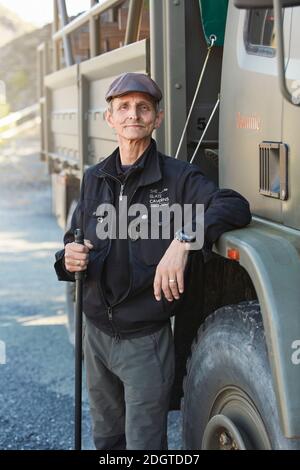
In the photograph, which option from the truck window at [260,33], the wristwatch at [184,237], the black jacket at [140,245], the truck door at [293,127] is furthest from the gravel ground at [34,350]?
the truck window at [260,33]

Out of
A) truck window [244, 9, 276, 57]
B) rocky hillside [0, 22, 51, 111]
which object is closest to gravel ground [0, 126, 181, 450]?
truck window [244, 9, 276, 57]

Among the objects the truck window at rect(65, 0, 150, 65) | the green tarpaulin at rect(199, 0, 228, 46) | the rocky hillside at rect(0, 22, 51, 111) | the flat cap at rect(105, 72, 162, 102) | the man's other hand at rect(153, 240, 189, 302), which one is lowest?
the man's other hand at rect(153, 240, 189, 302)

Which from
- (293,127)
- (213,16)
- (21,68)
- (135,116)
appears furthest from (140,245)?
(21,68)

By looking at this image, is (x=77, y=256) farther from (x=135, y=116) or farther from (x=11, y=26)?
(x=11, y=26)

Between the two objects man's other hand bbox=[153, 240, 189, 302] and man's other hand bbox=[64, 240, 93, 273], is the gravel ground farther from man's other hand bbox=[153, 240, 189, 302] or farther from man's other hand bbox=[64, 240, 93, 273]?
man's other hand bbox=[153, 240, 189, 302]

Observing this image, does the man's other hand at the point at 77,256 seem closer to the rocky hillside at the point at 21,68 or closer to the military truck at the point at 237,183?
the military truck at the point at 237,183

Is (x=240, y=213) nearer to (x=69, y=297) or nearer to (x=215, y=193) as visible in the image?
(x=215, y=193)

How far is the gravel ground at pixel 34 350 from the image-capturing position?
4385 mm

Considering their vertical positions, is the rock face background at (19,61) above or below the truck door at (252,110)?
above

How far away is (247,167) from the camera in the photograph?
2822 millimetres

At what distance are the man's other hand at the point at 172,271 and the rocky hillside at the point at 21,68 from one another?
799 inches

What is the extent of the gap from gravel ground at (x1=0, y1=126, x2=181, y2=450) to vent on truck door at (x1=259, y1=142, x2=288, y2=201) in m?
2.01

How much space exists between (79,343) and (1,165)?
16.3 m

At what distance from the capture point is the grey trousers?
2.97 meters
